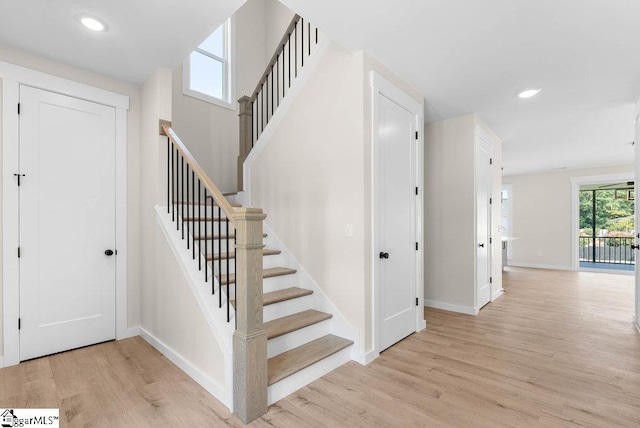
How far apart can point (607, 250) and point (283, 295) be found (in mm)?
11062

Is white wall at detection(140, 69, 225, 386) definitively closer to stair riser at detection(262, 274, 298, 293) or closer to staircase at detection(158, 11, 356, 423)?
staircase at detection(158, 11, 356, 423)

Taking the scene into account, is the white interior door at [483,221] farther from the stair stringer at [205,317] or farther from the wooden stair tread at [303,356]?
the stair stringer at [205,317]

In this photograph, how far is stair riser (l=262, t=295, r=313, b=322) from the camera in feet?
8.80

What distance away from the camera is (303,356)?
242cm

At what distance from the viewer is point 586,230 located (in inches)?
388

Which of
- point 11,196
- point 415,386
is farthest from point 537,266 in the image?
point 11,196

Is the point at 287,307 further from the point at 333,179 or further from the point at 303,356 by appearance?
the point at 333,179

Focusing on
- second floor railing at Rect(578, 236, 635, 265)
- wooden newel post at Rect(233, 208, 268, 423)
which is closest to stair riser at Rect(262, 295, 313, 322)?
wooden newel post at Rect(233, 208, 268, 423)

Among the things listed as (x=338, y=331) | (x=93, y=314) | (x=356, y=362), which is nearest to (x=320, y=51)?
(x=338, y=331)

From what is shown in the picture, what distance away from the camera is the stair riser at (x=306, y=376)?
210 centimetres

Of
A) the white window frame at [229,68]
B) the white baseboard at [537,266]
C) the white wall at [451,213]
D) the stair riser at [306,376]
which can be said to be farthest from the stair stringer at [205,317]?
the white baseboard at [537,266]

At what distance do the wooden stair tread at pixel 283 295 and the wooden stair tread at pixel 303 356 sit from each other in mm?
412

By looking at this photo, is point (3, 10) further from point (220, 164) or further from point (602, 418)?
point (602, 418)

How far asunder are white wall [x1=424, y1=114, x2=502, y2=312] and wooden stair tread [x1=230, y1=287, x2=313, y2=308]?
91.1 inches
